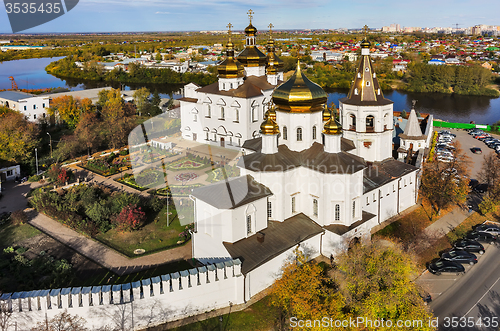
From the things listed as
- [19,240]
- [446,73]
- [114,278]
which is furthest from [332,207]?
[446,73]

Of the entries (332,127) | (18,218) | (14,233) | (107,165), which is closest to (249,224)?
(332,127)

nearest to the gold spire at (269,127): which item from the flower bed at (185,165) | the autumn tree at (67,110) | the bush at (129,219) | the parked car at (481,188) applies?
the bush at (129,219)

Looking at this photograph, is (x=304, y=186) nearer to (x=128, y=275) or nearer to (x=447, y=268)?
(x=447, y=268)

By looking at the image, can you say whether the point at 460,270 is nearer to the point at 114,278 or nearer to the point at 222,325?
the point at 222,325

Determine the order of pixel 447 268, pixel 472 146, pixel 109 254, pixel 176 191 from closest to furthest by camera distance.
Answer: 1. pixel 447 268
2. pixel 109 254
3. pixel 176 191
4. pixel 472 146

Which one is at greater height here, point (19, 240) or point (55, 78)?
point (55, 78)

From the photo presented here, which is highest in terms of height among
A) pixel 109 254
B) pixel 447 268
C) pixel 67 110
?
pixel 67 110
